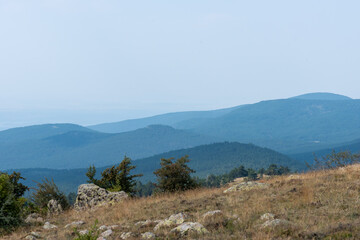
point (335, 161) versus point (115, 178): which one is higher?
point (335, 161)

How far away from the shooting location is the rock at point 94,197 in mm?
18922

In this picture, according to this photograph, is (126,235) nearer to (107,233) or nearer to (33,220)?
(107,233)

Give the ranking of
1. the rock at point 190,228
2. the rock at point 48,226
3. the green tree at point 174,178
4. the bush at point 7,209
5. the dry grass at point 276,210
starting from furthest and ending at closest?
the green tree at point 174,178 < the bush at point 7,209 < the rock at point 48,226 < the rock at point 190,228 < the dry grass at point 276,210

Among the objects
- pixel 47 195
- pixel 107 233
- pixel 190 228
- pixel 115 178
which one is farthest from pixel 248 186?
pixel 47 195

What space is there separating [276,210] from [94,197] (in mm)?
11956

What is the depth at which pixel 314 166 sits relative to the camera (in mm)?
19453

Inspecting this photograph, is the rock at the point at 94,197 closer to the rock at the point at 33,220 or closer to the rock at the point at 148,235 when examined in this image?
the rock at the point at 33,220

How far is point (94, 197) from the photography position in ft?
64.2

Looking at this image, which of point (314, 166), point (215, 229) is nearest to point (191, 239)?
point (215, 229)

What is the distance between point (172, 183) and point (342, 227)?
49.3 feet

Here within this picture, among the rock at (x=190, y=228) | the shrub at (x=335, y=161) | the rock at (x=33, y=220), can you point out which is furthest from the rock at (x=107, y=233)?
the shrub at (x=335, y=161)

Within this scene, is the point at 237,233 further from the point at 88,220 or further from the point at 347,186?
the point at 88,220

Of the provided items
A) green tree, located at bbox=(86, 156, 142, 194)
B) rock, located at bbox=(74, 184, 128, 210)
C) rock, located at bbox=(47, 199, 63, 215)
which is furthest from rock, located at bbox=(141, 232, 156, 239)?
green tree, located at bbox=(86, 156, 142, 194)

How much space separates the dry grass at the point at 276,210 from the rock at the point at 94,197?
202 cm
